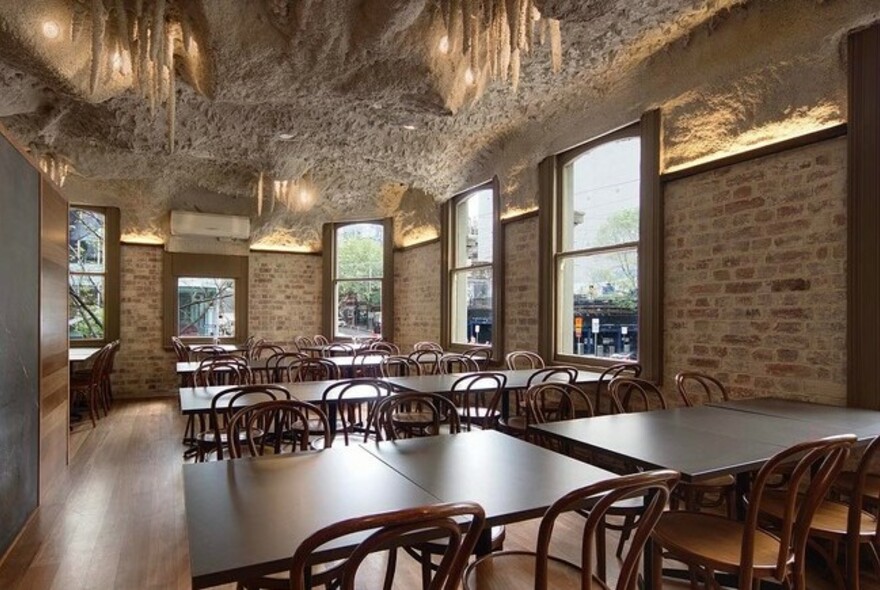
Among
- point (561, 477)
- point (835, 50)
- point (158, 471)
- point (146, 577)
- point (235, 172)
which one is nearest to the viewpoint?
point (561, 477)

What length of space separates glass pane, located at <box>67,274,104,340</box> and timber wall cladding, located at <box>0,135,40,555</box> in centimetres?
488

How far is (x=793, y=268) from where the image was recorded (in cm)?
336

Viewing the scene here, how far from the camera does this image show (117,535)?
10.3ft

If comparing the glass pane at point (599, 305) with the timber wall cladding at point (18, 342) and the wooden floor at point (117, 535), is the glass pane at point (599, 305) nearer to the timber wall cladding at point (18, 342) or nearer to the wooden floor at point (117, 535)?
the wooden floor at point (117, 535)

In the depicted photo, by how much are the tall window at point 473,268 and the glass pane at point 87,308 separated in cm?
512

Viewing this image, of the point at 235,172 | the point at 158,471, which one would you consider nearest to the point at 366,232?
the point at 235,172

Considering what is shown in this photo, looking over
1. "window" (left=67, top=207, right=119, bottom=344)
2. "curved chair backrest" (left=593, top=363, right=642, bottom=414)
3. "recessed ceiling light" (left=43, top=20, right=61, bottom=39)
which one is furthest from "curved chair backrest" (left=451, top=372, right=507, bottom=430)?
"window" (left=67, top=207, right=119, bottom=344)

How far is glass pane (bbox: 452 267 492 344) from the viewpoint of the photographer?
6.86m

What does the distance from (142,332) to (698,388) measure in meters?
7.55

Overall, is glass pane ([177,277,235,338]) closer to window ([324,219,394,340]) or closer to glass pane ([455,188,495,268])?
window ([324,219,394,340])

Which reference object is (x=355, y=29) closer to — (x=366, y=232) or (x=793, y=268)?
(x=793, y=268)

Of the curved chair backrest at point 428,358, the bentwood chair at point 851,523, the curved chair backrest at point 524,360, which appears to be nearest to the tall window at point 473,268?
the curved chair backrest at point 428,358

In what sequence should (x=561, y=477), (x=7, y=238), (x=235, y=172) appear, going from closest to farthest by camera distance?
1. (x=561, y=477)
2. (x=7, y=238)
3. (x=235, y=172)

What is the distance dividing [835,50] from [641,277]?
1.91m
